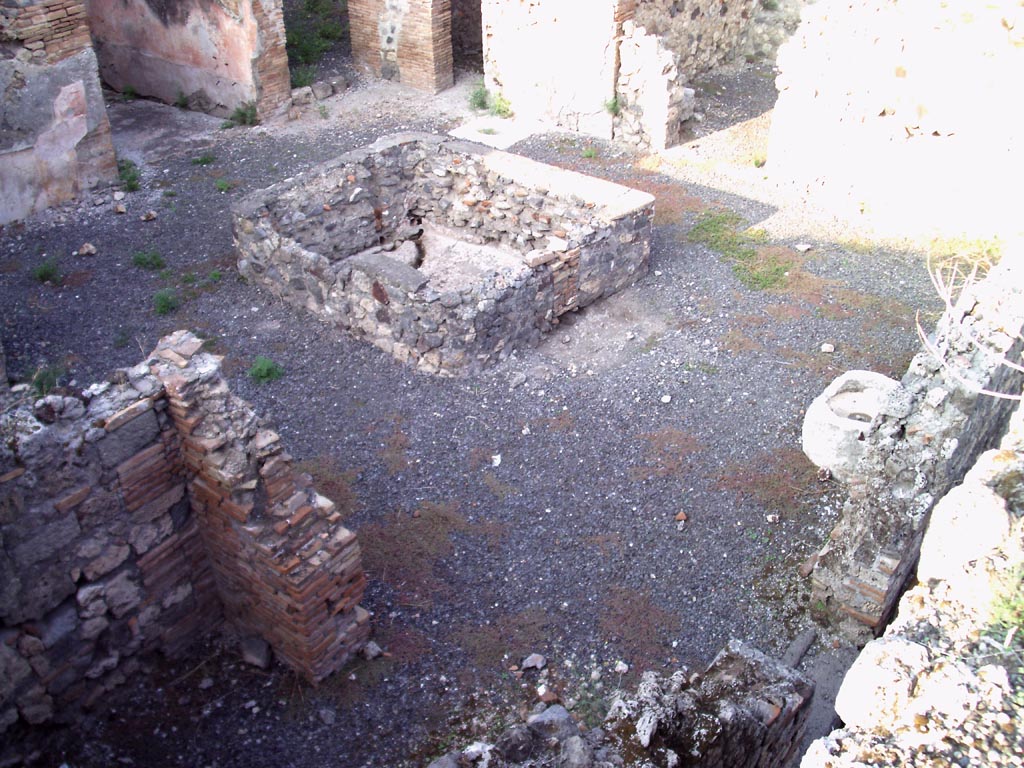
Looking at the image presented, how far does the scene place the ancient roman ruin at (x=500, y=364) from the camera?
12.7ft

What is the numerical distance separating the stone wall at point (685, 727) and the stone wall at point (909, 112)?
22.0ft

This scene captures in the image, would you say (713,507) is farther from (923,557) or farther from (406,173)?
(406,173)

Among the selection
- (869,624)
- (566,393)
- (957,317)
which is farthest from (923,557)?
(566,393)

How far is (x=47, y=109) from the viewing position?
32.9ft

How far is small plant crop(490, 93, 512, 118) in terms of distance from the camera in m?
13.0

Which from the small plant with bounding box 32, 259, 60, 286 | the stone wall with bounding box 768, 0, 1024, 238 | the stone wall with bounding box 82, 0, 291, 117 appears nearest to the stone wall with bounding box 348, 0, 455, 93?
the stone wall with bounding box 82, 0, 291, 117

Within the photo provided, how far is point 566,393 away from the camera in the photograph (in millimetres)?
7742

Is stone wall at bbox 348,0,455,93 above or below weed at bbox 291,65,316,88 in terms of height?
above

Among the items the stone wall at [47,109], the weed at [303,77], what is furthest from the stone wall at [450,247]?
the weed at [303,77]

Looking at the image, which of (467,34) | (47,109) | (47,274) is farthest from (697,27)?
(47,274)

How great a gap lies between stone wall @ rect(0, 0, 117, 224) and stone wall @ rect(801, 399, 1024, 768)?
959cm

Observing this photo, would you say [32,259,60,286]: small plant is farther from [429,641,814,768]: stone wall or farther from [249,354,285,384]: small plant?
[429,641,814,768]: stone wall

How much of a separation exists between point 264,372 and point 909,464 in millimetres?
4905

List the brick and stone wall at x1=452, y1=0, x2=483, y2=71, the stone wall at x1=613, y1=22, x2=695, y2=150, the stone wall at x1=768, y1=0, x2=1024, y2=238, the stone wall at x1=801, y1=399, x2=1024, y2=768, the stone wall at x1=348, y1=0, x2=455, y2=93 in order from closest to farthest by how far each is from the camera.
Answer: the stone wall at x1=801, y1=399, x2=1024, y2=768, the stone wall at x1=768, y1=0, x2=1024, y2=238, the stone wall at x1=613, y1=22, x2=695, y2=150, the stone wall at x1=348, y1=0, x2=455, y2=93, the brick and stone wall at x1=452, y1=0, x2=483, y2=71
